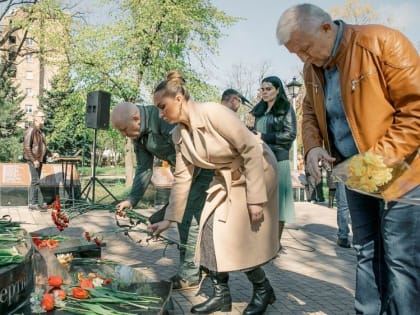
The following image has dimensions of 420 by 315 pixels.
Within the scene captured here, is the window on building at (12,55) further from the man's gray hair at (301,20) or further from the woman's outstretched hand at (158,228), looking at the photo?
the man's gray hair at (301,20)

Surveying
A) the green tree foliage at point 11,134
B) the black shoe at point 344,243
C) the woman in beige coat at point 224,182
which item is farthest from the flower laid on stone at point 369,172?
the green tree foliage at point 11,134

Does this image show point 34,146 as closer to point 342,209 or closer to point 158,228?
point 342,209

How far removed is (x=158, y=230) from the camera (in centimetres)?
311

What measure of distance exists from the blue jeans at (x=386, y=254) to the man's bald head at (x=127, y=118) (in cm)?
191

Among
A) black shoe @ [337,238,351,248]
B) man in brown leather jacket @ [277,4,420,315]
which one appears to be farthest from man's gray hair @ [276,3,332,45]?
black shoe @ [337,238,351,248]

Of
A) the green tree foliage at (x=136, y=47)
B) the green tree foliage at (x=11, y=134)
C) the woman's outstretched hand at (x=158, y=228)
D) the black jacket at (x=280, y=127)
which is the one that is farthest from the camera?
the green tree foliage at (x=11, y=134)

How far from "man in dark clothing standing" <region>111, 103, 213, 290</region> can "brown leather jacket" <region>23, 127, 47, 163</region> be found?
628 cm

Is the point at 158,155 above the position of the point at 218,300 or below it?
above

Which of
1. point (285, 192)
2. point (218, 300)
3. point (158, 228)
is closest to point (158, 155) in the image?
point (158, 228)

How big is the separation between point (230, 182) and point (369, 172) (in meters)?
1.20

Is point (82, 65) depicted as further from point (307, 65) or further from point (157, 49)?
point (307, 65)

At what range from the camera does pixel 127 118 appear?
12.4 ft

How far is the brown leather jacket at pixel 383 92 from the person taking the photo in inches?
80.4

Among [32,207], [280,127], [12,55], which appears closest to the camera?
[280,127]
